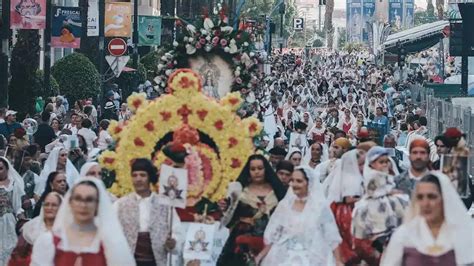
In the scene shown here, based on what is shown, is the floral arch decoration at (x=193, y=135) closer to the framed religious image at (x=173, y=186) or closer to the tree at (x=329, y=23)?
the framed religious image at (x=173, y=186)

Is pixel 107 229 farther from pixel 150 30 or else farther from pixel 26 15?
pixel 150 30

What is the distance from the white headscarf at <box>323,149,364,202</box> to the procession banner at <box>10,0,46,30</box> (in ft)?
65.1

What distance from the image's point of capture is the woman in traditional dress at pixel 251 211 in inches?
581

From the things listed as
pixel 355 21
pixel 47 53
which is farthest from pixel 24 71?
pixel 355 21

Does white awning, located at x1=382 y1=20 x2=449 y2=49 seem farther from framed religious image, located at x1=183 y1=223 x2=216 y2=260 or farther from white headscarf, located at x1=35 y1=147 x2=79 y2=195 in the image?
framed religious image, located at x1=183 y1=223 x2=216 y2=260

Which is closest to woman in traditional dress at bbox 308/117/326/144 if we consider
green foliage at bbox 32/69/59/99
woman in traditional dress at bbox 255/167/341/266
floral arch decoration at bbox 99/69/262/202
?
floral arch decoration at bbox 99/69/262/202

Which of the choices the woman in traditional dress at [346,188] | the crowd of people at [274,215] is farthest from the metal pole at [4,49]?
the woman in traditional dress at [346,188]

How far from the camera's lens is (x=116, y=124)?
55.2 ft

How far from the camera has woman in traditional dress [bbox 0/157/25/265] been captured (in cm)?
1698

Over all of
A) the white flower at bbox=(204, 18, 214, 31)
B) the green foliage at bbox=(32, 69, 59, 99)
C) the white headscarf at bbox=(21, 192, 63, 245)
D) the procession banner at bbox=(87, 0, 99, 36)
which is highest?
the procession banner at bbox=(87, 0, 99, 36)

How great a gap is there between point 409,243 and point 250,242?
14.5 ft

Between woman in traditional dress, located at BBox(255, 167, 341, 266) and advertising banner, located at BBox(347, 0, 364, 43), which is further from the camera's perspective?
advertising banner, located at BBox(347, 0, 364, 43)

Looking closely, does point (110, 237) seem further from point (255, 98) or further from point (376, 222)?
point (255, 98)

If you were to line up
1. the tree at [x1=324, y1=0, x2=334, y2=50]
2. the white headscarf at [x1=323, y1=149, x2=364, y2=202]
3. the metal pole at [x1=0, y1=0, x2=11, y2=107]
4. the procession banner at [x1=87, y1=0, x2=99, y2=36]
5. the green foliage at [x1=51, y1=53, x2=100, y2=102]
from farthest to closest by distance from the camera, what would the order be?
the tree at [x1=324, y1=0, x2=334, y2=50]
the green foliage at [x1=51, y1=53, x2=100, y2=102]
the procession banner at [x1=87, y1=0, x2=99, y2=36]
the metal pole at [x1=0, y1=0, x2=11, y2=107]
the white headscarf at [x1=323, y1=149, x2=364, y2=202]
